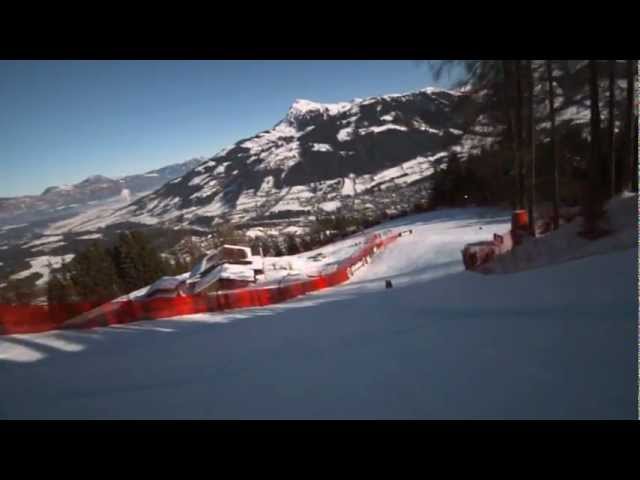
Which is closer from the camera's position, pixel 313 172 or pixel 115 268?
pixel 115 268

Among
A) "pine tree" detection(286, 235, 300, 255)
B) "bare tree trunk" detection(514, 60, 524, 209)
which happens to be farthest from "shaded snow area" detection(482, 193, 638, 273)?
"pine tree" detection(286, 235, 300, 255)

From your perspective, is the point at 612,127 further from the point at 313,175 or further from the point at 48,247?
the point at 313,175

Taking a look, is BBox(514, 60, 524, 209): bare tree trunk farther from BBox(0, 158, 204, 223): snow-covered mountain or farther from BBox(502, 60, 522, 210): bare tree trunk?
BBox(0, 158, 204, 223): snow-covered mountain

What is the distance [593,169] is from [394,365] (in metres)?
7.37

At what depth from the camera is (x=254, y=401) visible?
218cm

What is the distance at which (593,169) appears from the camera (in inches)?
264

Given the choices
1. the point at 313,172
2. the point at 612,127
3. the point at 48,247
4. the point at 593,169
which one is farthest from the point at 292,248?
the point at 313,172

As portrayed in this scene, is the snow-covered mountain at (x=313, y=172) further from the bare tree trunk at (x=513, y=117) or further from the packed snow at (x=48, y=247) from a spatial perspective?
the bare tree trunk at (x=513, y=117)

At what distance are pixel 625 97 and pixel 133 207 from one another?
15857 centimetres

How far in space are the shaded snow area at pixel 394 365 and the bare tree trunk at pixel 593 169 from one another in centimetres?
259

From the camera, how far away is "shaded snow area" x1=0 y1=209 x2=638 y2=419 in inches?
74.4

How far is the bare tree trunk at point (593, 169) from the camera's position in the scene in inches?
247

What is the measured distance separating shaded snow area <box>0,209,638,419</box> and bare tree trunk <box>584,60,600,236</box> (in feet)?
8.50
